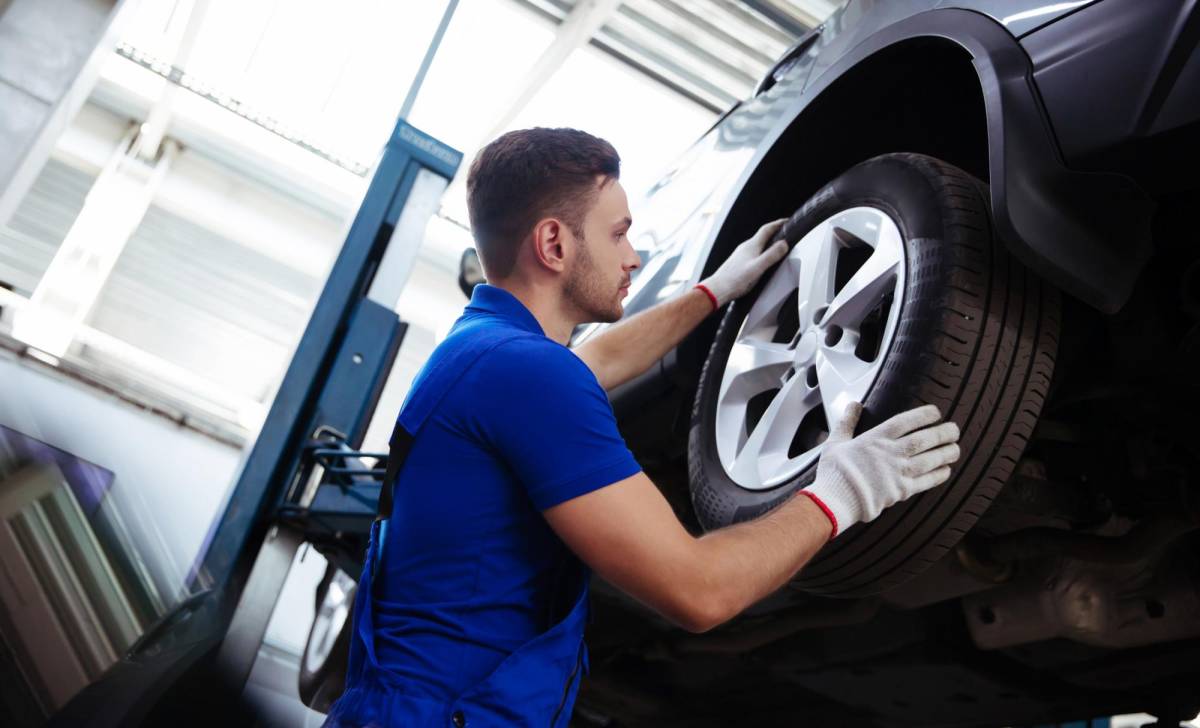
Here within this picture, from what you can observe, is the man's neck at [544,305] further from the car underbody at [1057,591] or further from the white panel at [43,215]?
the white panel at [43,215]

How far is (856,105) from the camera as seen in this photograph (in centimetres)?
167

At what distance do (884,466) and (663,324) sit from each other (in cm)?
72

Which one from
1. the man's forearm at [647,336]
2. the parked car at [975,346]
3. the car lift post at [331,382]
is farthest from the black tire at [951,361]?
the car lift post at [331,382]

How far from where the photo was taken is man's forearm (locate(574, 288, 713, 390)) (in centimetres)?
183

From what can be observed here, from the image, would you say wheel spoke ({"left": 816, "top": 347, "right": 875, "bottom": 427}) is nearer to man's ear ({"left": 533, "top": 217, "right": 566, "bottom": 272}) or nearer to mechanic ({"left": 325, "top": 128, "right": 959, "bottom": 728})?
mechanic ({"left": 325, "top": 128, "right": 959, "bottom": 728})

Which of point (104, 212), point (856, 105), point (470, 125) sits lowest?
point (856, 105)

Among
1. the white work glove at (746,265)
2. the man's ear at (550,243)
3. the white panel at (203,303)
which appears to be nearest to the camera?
the man's ear at (550,243)

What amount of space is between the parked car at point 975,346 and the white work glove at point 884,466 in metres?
0.03

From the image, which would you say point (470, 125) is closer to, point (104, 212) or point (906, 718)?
point (104, 212)

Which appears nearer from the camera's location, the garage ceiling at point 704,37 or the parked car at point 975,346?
the parked car at point 975,346

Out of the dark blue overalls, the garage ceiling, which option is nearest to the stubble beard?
the dark blue overalls

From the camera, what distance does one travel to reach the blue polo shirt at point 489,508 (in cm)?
116

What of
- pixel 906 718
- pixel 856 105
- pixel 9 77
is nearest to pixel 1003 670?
pixel 906 718

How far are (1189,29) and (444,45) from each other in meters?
8.27
